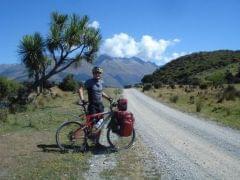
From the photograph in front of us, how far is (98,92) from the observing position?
12.2 m

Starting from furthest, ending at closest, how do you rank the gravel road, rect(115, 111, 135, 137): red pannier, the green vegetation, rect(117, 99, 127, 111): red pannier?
the green vegetation → rect(117, 99, 127, 111): red pannier → rect(115, 111, 135, 137): red pannier → the gravel road

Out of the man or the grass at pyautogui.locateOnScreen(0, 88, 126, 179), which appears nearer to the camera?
the grass at pyautogui.locateOnScreen(0, 88, 126, 179)

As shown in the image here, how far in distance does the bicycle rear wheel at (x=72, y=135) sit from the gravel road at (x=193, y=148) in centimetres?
186

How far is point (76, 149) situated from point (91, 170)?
2280 mm

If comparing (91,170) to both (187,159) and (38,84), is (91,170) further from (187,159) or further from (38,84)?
(38,84)

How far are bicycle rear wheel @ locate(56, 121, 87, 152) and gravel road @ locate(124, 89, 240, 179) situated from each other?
6.10 ft

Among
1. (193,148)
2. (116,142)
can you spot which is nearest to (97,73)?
(116,142)

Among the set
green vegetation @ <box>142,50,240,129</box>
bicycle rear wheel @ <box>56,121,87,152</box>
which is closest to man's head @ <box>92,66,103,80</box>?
bicycle rear wheel @ <box>56,121,87,152</box>

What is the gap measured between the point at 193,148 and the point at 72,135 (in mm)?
3296

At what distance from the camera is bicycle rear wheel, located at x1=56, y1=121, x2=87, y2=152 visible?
11844mm

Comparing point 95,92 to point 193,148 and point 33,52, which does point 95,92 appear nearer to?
point 193,148

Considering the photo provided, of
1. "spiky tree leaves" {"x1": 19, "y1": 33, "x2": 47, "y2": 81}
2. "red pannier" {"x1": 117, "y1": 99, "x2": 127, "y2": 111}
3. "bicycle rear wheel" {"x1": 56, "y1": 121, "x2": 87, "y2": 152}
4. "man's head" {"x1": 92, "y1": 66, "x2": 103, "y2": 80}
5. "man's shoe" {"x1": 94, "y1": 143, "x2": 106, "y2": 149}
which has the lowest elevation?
"man's shoe" {"x1": 94, "y1": 143, "x2": 106, "y2": 149}

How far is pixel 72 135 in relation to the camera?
39.3 ft

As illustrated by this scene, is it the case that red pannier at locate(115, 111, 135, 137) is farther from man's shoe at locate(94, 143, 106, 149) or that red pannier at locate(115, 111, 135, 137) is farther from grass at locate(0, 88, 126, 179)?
grass at locate(0, 88, 126, 179)
